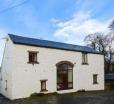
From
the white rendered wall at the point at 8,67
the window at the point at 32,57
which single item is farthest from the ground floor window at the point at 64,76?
the white rendered wall at the point at 8,67

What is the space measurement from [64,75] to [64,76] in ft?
0.47

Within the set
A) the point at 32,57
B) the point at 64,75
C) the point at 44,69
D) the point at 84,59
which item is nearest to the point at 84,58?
the point at 84,59

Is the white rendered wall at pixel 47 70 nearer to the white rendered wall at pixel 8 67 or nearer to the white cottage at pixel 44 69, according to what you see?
the white cottage at pixel 44 69

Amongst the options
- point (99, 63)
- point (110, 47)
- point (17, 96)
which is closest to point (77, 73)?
point (99, 63)

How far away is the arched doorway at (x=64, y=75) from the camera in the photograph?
95.9 feet

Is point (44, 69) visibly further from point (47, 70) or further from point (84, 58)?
point (84, 58)

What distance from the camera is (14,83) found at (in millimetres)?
24438

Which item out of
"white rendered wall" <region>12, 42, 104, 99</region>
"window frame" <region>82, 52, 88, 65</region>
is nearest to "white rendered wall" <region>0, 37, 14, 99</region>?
"white rendered wall" <region>12, 42, 104, 99</region>

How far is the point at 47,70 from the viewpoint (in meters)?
27.8

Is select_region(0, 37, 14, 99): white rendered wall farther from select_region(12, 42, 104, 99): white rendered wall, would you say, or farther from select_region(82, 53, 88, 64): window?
select_region(82, 53, 88, 64): window

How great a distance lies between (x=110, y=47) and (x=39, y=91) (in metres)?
31.3

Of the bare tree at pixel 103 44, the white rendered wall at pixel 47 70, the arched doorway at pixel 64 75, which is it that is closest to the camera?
the white rendered wall at pixel 47 70

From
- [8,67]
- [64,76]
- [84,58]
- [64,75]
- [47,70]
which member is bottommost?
[64,76]

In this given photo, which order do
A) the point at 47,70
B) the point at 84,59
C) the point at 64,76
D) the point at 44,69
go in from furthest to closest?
the point at 84,59 → the point at 64,76 → the point at 47,70 → the point at 44,69
